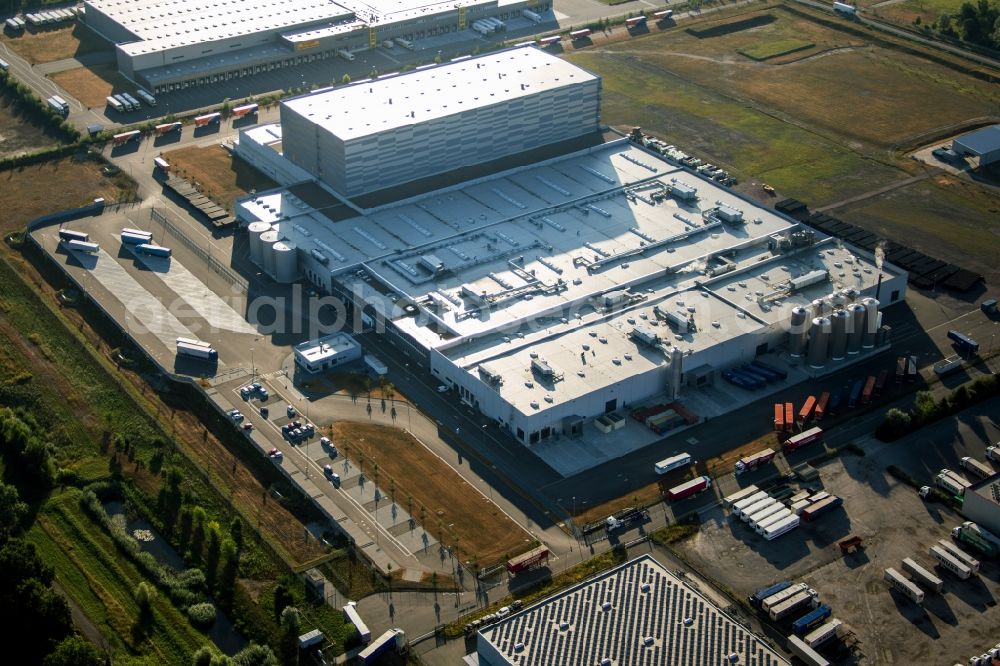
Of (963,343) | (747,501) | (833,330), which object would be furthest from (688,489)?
(963,343)

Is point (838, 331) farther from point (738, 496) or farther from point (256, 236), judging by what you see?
point (256, 236)

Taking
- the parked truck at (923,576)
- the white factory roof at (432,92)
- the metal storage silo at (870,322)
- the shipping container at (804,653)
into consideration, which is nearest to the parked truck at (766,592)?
the shipping container at (804,653)

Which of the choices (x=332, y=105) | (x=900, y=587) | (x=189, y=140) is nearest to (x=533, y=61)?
(x=332, y=105)

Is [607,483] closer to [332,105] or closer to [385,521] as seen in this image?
[385,521]

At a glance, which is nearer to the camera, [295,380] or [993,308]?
[295,380]

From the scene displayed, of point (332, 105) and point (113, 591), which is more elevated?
point (332, 105)

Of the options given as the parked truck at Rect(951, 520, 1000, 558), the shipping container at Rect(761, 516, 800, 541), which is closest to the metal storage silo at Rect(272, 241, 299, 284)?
the shipping container at Rect(761, 516, 800, 541)

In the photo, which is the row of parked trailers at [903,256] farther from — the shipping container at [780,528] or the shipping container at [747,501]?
the shipping container at [780,528]
